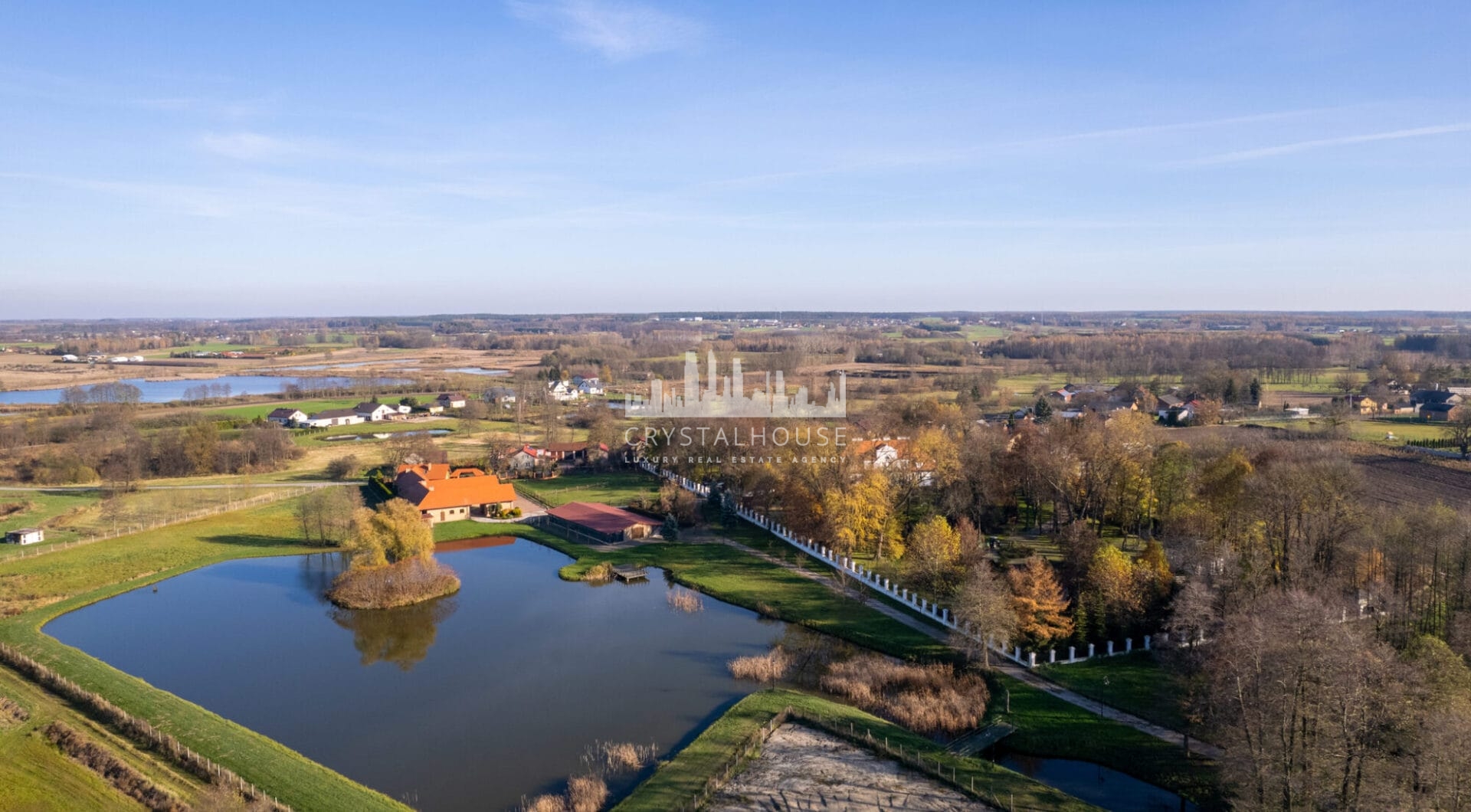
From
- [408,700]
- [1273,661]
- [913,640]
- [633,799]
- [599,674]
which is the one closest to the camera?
[1273,661]

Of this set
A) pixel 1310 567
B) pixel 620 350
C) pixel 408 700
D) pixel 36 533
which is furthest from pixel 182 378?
pixel 1310 567

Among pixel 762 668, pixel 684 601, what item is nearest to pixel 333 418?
pixel 684 601

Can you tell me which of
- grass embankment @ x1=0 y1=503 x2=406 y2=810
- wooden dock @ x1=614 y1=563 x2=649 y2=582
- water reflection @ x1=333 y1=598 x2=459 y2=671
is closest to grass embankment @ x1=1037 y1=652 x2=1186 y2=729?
wooden dock @ x1=614 y1=563 x2=649 y2=582

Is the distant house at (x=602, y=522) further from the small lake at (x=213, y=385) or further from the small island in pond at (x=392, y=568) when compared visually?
the small lake at (x=213, y=385)

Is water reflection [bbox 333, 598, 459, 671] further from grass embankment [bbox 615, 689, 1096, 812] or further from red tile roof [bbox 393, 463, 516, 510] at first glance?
red tile roof [bbox 393, 463, 516, 510]

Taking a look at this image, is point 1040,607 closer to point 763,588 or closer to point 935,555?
point 935,555

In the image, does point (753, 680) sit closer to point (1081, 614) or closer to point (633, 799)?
point (633, 799)
